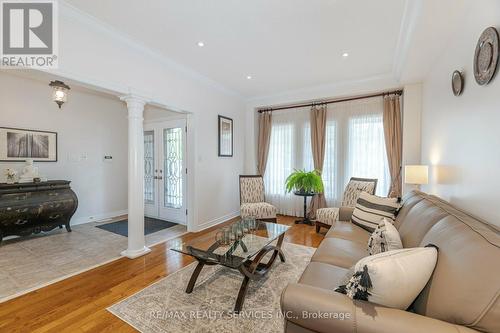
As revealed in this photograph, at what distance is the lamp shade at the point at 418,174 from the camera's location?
2.78 meters

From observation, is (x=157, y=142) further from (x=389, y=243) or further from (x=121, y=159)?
(x=389, y=243)

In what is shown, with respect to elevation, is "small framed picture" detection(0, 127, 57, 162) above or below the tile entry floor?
above

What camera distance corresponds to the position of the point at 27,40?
7.06ft

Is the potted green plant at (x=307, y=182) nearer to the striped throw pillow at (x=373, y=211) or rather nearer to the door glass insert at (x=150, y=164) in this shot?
the striped throw pillow at (x=373, y=211)

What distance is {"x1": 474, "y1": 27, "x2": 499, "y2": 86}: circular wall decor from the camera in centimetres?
142

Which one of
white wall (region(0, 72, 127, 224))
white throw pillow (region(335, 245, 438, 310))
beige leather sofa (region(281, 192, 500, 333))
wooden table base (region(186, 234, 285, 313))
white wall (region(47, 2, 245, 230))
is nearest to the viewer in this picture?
beige leather sofa (region(281, 192, 500, 333))

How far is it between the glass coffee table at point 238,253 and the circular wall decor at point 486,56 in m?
2.12

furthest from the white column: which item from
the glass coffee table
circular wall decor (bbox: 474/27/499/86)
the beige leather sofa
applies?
circular wall decor (bbox: 474/27/499/86)

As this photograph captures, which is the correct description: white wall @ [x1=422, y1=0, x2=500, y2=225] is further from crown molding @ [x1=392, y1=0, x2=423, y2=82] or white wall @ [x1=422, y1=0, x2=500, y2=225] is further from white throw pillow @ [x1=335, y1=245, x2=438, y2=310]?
white throw pillow @ [x1=335, y1=245, x2=438, y2=310]

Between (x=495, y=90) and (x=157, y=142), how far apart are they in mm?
4578

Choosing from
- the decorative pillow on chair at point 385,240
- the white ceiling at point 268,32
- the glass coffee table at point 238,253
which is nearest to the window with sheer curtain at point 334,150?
the white ceiling at point 268,32

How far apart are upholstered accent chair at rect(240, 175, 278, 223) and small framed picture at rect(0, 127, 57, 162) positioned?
3434 millimetres

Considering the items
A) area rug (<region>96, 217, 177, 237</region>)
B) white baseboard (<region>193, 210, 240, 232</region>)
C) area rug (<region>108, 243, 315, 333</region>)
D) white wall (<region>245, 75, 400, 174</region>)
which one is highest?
white wall (<region>245, 75, 400, 174</region>)

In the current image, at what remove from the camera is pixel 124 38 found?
2613 millimetres
